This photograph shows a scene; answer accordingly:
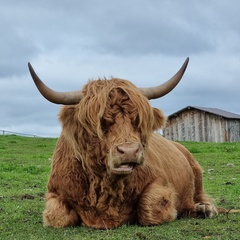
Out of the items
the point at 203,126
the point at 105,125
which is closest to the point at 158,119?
the point at 105,125

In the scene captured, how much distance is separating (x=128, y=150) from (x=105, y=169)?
78 cm

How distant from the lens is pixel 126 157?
5.29 metres

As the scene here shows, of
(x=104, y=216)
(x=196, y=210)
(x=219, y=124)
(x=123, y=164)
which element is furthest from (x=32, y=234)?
(x=219, y=124)

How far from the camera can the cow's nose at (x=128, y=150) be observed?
5.27 meters

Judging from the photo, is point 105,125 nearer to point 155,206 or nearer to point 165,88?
point 165,88

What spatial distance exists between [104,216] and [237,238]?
1.76m

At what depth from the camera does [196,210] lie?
7.63 meters

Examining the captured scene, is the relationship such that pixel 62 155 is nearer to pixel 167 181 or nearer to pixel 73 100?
pixel 73 100

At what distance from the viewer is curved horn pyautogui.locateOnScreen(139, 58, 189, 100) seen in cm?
619

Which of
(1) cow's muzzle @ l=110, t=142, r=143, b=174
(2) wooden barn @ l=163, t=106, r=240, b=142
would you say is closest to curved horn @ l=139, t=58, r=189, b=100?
(1) cow's muzzle @ l=110, t=142, r=143, b=174

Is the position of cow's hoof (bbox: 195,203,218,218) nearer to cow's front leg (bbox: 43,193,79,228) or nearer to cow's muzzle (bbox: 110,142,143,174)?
cow's front leg (bbox: 43,193,79,228)

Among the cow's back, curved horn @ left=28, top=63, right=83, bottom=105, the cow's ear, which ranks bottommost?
the cow's back

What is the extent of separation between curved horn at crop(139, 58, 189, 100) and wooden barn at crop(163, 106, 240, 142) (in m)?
39.6

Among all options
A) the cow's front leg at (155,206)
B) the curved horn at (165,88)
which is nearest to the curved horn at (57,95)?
the curved horn at (165,88)
